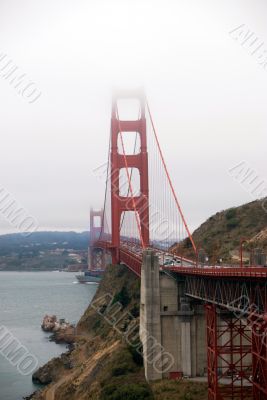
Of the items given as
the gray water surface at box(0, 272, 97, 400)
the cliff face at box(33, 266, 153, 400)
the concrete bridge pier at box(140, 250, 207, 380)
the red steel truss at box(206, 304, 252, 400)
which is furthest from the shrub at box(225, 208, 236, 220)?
the red steel truss at box(206, 304, 252, 400)

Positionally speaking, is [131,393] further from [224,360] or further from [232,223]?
[232,223]

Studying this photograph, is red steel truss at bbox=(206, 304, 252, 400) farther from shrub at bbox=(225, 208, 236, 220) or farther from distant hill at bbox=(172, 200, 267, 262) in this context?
shrub at bbox=(225, 208, 236, 220)

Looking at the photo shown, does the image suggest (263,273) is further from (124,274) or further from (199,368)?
(124,274)

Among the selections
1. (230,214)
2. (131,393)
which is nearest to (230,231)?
(230,214)

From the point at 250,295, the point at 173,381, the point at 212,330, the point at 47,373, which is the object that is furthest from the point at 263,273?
the point at 47,373

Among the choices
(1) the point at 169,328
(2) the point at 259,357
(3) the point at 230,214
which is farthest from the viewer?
(3) the point at 230,214

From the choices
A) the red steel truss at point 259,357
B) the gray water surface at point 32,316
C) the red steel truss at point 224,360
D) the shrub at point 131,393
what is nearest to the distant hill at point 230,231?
the gray water surface at point 32,316
